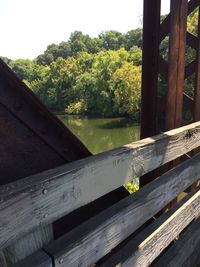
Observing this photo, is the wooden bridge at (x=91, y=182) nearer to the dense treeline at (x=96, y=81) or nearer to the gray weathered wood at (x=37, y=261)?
the gray weathered wood at (x=37, y=261)

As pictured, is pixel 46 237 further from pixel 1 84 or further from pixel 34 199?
pixel 1 84

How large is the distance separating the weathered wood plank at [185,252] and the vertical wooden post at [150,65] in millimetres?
886

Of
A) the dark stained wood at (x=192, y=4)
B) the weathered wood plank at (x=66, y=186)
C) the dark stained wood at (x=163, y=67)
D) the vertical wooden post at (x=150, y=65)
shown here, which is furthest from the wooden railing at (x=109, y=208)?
the dark stained wood at (x=192, y=4)

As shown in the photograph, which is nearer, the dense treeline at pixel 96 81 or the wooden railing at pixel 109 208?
the wooden railing at pixel 109 208

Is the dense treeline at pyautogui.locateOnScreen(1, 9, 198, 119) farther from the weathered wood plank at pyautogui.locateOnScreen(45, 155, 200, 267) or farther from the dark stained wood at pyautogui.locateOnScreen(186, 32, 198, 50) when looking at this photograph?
the weathered wood plank at pyautogui.locateOnScreen(45, 155, 200, 267)

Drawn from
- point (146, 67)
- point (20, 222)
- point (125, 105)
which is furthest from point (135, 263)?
point (125, 105)

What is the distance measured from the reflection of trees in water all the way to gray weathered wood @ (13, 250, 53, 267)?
30996mm

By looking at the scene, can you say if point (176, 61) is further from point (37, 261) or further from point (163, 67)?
point (37, 261)

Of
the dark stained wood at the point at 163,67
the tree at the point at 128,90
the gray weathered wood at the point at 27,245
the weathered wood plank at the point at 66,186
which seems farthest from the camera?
the tree at the point at 128,90

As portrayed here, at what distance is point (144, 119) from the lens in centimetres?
296

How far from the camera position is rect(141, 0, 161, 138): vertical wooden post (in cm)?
275

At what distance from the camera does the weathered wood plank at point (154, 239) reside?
2020 millimetres

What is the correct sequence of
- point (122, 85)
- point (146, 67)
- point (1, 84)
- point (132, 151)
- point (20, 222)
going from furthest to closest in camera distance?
point (122, 85), point (146, 67), point (132, 151), point (1, 84), point (20, 222)

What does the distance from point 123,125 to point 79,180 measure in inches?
1963
